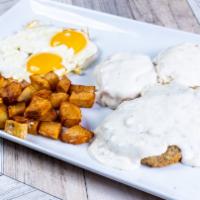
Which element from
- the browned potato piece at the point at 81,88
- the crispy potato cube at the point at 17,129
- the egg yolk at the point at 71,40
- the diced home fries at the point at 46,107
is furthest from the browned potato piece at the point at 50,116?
the egg yolk at the point at 71,40

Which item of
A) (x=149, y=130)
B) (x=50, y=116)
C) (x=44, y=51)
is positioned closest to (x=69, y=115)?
(x=50, y=116)

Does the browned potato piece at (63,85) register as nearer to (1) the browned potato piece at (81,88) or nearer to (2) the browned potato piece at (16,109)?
(1) the browned potato piece at (81,88)

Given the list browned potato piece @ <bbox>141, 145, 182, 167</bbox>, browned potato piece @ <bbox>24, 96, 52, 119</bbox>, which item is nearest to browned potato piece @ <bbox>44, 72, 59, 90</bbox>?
browned potato piece @ <bbox>24, 96, 52, 119</bbox>

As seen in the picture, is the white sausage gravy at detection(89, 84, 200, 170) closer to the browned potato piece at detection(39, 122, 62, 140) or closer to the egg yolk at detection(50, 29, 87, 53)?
the browned potato piece at detection(39, 122, 62, 140)

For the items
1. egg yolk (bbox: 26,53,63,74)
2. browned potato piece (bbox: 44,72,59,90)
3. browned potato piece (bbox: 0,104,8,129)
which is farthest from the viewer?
egg yolk (bbox: 26,53,63,74)

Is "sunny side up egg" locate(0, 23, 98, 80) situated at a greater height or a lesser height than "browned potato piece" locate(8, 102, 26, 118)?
greater

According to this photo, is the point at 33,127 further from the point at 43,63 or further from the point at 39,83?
the point at 43,63

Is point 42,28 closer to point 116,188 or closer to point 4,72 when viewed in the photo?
point 4,72
